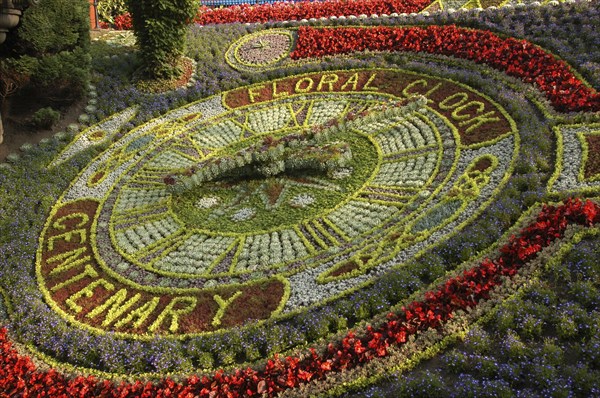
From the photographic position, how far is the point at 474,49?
52.2ft

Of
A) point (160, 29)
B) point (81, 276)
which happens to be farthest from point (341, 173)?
point (160, 29)

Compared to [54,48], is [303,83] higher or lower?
lower

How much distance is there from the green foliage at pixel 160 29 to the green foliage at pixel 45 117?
3531 millimetres

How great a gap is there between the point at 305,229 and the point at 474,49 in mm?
8704

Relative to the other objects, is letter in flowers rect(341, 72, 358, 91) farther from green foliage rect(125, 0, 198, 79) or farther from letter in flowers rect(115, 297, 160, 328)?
letter in flowers rect(115, 297, 160, 328)

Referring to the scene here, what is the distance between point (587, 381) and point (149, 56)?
51.1ft

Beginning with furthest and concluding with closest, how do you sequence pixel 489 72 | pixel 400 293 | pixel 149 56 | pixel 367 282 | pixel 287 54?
pixel 287 54, pixel 149 56, pixel 489 72, pixel 367 282, pixel 400 293

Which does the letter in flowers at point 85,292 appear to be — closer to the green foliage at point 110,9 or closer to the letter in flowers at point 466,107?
the letter in flowers at point 466,107

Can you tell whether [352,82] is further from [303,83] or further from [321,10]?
[321,10]

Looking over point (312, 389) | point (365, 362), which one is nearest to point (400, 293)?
point (365, 362)

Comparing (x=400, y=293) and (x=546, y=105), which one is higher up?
(x=546, y=105)

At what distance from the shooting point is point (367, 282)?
9.09 meters

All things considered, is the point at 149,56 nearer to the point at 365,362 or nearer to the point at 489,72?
the point at 489,72

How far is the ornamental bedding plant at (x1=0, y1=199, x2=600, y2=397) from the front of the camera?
24.3 ft
